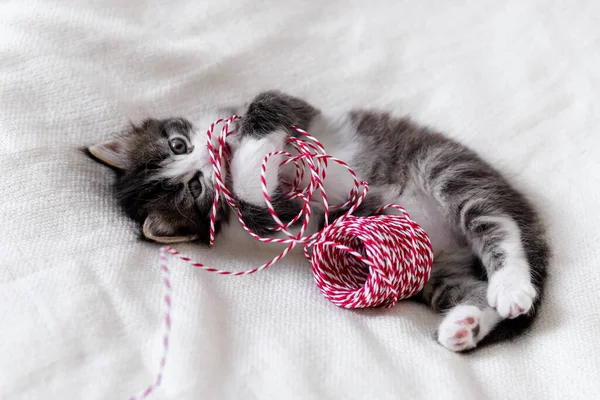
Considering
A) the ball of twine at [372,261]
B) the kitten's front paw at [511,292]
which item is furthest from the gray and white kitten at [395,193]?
the ball of twine at [372,261]

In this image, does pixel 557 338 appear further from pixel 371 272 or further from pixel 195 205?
pixel 195 205

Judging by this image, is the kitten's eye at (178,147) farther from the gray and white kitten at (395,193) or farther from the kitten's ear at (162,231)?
the kitten's ear at (162,231)

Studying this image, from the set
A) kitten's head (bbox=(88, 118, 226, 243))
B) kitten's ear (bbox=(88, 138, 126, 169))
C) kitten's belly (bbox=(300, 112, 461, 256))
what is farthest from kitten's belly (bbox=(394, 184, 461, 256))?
kitten's ear (bbox=(88, 138, 126, 169))

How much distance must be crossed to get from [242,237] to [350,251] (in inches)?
17.9

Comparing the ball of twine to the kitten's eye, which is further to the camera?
the kitten's eye

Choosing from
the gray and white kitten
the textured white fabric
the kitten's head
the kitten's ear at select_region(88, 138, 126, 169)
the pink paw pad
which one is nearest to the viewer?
the textured white fabric

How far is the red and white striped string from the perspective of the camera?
1358 mm

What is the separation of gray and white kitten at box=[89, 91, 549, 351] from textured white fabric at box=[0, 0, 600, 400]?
0.25 ft

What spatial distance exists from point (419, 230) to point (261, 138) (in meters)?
0.56

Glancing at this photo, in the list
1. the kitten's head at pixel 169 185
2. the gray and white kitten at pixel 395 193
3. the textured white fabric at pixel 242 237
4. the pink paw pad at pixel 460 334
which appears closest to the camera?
the textured white fabric at pixel 242 237

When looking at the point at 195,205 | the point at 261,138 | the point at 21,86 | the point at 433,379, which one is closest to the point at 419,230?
the point at 433,379

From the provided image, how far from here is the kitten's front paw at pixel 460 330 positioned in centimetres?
131

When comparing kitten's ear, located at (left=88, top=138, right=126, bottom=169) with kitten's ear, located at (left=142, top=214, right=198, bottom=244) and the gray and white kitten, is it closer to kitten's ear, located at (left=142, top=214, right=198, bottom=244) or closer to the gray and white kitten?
the gray and white kitten

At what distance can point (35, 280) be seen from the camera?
1284 mm
